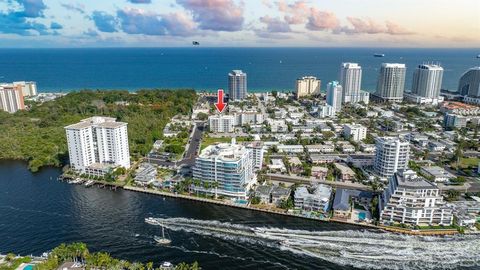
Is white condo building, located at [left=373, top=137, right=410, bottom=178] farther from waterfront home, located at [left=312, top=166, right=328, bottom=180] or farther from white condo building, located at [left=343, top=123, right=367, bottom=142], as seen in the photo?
white condo building, located at [left=343, top=123, right=367, bottom=142]

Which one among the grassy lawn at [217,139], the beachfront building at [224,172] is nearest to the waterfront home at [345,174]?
the beachfront building at [224,172]

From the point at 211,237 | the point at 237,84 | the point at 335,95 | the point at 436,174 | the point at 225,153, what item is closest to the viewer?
the point at 211,237

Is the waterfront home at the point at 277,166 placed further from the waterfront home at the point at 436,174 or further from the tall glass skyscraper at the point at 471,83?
the tall glass skyscraper at the point at 471,83

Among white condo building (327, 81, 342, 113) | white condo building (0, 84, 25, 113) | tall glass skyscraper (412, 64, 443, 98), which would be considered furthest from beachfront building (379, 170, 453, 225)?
white condo building (0, 84, 25, 113)

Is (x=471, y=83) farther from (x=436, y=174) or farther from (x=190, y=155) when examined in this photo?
(x=190, y=155)

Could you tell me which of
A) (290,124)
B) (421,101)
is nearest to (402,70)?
(421,101)

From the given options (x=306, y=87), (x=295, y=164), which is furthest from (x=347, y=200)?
(x=306, y=87)
